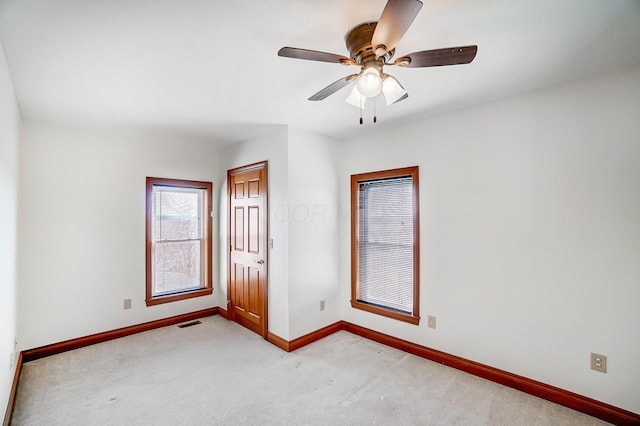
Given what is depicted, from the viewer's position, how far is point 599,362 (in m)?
2.12

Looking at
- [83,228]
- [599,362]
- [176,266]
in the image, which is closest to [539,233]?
[599,362]

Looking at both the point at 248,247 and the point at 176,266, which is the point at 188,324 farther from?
the point at 248,247

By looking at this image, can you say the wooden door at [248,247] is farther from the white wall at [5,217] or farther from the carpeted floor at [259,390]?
the white wall at [5,217]

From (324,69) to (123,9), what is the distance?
1.15 meters

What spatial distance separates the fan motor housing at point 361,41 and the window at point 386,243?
69.9 inches

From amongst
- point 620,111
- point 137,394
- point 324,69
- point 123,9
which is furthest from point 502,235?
point 137,394

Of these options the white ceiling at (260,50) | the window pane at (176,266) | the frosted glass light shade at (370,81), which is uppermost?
the white ceiling at (260,50)

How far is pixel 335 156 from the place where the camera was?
12.5ft

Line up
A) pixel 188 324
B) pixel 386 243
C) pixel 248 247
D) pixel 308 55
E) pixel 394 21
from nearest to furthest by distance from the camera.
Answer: pixel 394 21 → pixel 308 55 → pixel 386 243 → pixel 248 247 → pixel 188 324

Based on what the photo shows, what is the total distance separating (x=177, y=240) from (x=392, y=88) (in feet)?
11.7

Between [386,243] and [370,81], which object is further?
[386,243]

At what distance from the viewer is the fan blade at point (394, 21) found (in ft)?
3.66

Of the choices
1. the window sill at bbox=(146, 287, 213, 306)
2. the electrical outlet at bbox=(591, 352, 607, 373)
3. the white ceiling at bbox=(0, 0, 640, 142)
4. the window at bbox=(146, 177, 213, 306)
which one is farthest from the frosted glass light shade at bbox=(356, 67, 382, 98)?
the window sill at bbox=(146, 287, 213, 306)

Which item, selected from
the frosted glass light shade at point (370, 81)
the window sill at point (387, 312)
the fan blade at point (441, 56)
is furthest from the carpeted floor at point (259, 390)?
the fan blade at point (441, 56)
